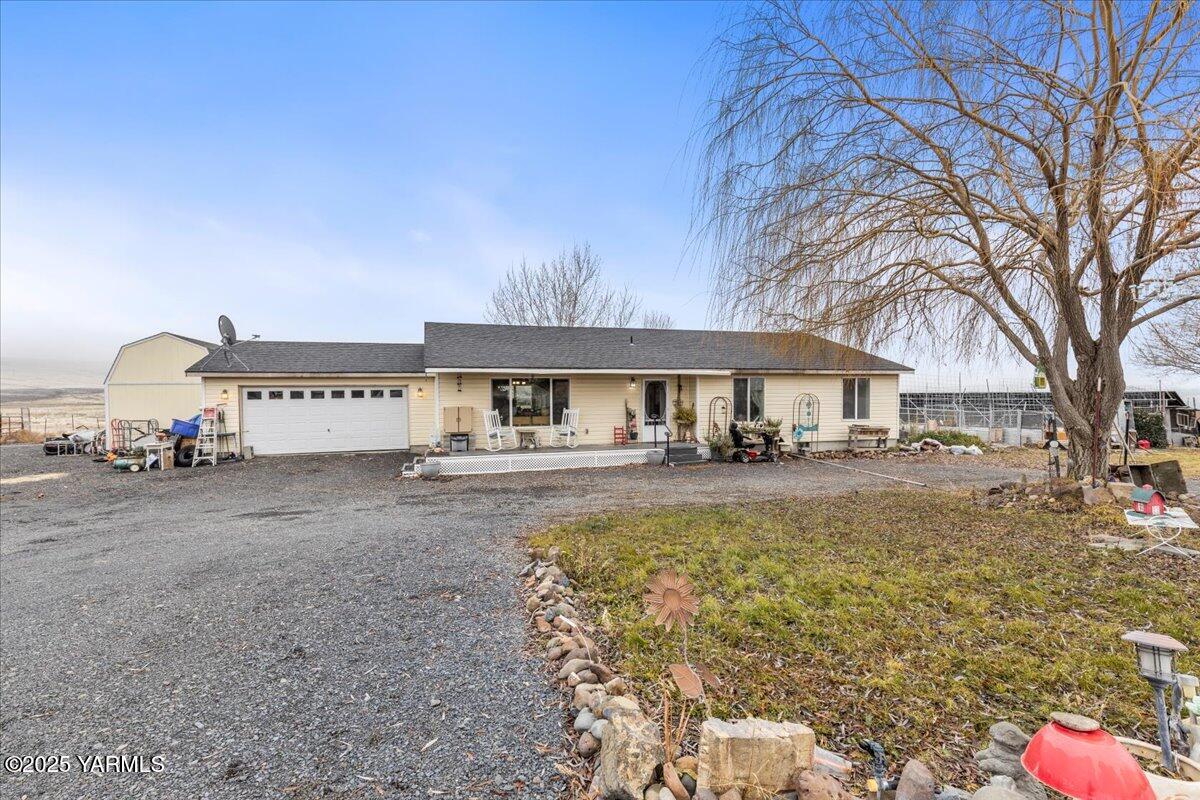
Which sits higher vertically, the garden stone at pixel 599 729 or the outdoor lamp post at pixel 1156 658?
Result: the outdoor lamp post at pixel 1156 658

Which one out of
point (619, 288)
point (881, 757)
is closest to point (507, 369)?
point (881, 757)

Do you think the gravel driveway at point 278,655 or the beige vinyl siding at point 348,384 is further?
the beige vinyl siding at point 348,384

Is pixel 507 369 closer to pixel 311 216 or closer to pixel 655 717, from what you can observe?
pixel 311 216

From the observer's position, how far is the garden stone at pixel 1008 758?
1891 millimetres

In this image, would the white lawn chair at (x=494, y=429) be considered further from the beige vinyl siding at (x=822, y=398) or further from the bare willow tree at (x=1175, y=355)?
the bare willow tree at (x=1175, y=355)

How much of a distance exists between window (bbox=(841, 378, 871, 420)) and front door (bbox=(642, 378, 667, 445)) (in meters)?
5.48

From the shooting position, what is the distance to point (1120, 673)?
272 cm

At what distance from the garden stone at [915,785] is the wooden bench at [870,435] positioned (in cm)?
1453

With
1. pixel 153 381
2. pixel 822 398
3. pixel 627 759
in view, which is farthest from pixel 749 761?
pixel 153 381

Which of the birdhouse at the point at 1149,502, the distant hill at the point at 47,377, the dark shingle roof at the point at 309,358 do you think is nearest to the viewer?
the birdhouse at the point at 1149,502

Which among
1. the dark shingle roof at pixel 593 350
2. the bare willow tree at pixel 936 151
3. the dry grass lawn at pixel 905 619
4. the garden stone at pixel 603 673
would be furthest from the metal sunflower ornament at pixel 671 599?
the dark shingle roof at pixel 593 350

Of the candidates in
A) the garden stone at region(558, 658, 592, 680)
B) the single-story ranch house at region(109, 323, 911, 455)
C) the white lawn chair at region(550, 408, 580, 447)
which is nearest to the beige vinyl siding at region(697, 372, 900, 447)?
the single-story ranch house at region(109, 323, 911, 455)

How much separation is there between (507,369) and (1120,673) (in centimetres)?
1120

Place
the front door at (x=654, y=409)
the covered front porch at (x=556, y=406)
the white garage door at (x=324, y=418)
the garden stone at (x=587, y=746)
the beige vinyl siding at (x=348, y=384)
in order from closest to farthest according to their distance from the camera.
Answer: the garden stone at (x=587, y=746)
the covered front porch at (x=556, y=406)
the beige vinyl siding at (x=348, y=384)
the white garage door at (x=324, y=418)
the front door at (x=654, y=409)
